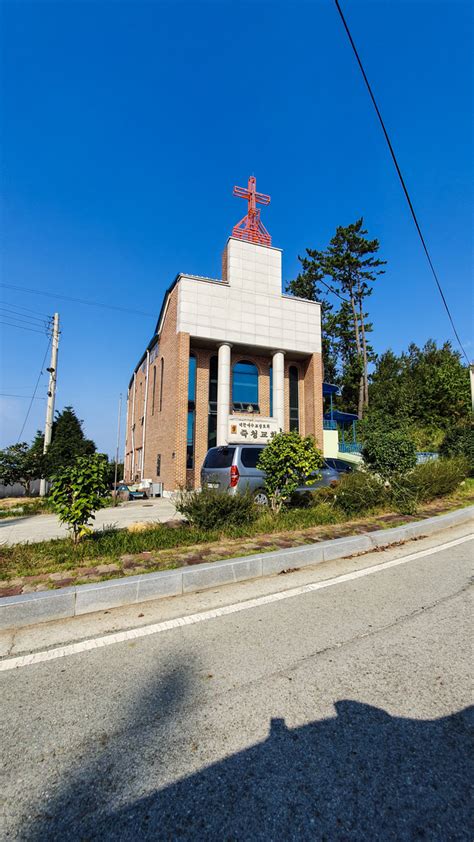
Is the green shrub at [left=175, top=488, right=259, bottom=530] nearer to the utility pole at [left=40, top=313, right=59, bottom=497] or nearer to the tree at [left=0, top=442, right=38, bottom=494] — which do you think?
the tree at [left=0, top=442, right=38, bottom=494]


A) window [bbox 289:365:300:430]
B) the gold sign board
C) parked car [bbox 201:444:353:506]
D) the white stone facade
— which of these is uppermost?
the white stone facade

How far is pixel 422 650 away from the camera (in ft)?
9.37

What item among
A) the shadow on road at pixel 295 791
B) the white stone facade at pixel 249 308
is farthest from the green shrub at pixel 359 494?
the white stone facade at pixel 249 308

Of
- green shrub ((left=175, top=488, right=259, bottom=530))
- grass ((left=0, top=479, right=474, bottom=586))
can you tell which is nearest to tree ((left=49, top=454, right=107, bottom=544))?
grass ((left=0, top=479, right=474, bottom=586))

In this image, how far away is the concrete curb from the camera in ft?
11.6

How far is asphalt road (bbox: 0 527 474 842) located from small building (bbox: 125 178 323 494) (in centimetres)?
1563

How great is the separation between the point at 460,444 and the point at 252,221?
18.6 metres

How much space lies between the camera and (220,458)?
10188 mm

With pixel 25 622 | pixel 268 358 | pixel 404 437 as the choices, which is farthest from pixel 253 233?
pixel 25 622

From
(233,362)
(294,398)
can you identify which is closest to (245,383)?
(233,362)

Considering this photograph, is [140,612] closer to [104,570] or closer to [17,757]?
[104,570]

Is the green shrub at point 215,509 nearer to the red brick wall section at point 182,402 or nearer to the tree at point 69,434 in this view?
the red brick wall section at point 182,402

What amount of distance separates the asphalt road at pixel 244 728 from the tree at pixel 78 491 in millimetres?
1994

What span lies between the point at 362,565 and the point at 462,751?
3.41 meters
